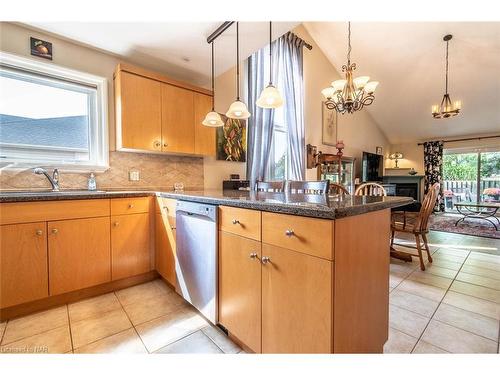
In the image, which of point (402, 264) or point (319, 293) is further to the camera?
point (402, 264)

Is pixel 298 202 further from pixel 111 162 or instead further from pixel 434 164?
pixel 434 164

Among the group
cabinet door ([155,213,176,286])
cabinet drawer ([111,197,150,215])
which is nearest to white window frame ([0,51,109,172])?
cabinet drawer ([111,197,150,215])

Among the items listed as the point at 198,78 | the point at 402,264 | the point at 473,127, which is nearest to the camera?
the point at 402,264

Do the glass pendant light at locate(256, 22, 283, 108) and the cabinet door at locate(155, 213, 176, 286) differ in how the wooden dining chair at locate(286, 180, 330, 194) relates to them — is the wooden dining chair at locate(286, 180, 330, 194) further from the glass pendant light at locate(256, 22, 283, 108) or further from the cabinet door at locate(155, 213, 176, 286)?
the cabinet door at locate(155, 213, 176, 286)

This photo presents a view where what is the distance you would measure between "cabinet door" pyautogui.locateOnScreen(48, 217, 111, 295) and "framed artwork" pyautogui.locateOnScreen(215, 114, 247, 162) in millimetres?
1641

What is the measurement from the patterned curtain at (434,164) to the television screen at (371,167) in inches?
61.0

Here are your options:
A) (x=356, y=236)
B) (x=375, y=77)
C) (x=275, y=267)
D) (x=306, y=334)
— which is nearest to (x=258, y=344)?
(x=306, y=334)

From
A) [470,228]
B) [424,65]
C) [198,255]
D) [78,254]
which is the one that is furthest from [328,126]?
[78,254]

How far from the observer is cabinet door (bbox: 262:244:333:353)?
0.86 m

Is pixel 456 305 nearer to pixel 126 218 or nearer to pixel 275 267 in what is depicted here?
pixel 275 267

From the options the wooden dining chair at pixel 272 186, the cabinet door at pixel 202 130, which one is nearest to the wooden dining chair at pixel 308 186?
the wooden dining chair at pixel 272 186

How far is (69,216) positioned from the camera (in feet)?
5.59

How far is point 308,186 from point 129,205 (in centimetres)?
156

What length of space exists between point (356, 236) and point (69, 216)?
1978 millimetres
